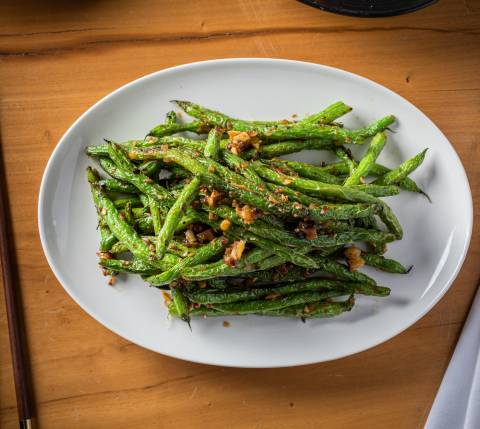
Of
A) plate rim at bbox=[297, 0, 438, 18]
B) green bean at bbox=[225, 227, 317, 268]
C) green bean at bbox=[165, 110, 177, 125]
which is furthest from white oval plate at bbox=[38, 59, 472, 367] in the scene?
green bean at bbox=[225, 227, 317, 268]

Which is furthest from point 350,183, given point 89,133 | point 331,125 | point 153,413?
point 153,413

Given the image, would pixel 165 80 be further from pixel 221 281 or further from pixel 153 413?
pixel 153 413

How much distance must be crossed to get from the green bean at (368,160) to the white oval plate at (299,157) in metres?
0.19

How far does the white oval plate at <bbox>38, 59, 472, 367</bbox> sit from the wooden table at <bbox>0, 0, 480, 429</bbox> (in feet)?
0.65

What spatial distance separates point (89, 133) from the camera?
2770mm

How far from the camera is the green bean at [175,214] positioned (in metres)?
2.30

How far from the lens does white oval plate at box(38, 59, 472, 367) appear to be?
8.94 ft

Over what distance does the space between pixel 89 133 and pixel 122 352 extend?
4.28 ft

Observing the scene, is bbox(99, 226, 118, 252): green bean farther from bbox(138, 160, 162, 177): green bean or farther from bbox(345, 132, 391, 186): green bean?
bbox(345, 132, 391, 186): green bean

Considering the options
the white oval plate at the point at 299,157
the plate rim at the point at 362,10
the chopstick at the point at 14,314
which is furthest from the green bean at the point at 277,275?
the plate rim at the point at 362,10

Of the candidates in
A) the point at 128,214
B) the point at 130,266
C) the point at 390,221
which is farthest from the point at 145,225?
the point at 390,221

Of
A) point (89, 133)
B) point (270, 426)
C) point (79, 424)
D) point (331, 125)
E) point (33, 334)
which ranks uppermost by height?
point (331, 125)

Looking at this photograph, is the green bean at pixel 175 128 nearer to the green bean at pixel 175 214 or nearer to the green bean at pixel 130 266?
the green bean at pixel 175 214

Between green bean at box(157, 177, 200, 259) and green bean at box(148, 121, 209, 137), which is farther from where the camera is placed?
green bean at box(148, 121, 209, 137)
